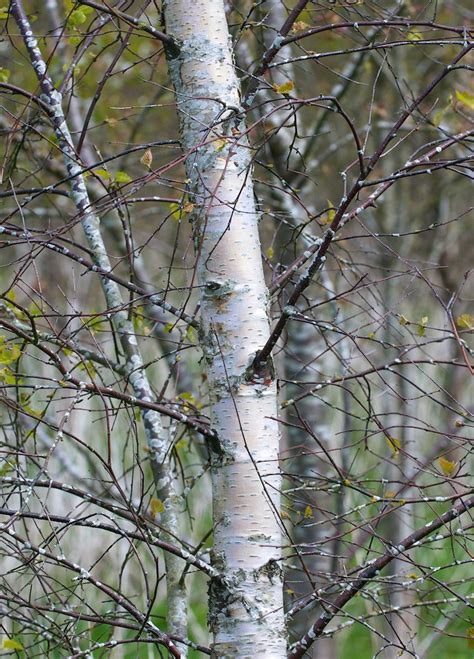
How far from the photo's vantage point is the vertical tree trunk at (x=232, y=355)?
216 centimetres

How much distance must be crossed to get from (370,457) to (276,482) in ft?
17.4

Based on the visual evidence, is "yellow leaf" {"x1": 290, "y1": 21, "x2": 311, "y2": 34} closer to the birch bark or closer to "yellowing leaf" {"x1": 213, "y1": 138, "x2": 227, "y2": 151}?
"yellowing leaf" {"x1": 213, "y1": 138, "x2": 227, "y2": 151}

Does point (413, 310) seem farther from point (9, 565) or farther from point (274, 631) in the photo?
point (274, 631)

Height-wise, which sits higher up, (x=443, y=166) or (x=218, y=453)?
(x=443, y=166)

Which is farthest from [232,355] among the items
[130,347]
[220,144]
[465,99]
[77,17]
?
[465,99]

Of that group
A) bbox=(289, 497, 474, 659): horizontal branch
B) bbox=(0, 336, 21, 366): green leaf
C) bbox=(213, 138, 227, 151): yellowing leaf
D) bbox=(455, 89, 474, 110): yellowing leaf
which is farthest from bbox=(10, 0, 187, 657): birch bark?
bbox=(455, 89, 474, 110): yellowing leaf

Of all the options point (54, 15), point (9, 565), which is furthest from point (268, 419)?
point (9, 565)

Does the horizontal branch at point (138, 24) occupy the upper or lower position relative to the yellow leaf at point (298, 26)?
lower

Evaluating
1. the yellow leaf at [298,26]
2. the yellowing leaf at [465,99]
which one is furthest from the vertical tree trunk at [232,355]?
the yellowing leaf at [465,99]

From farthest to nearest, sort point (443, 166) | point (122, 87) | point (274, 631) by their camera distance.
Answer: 1. point (122, 87)
2. point (274, 631)
3. point (443, 166)

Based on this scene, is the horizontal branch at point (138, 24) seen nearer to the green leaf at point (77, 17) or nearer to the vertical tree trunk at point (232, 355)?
the vertical tree trunk at point (232, 355)

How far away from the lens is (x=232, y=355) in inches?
89.4

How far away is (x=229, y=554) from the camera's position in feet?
7.20

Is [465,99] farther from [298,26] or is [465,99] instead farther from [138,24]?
[138,24]
